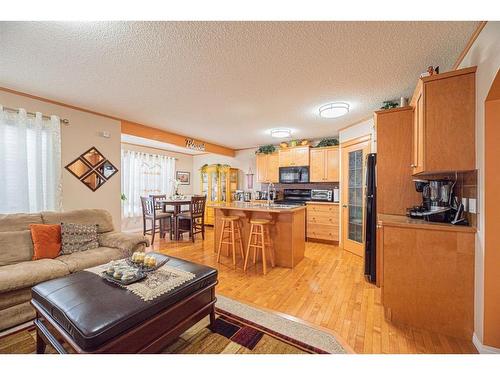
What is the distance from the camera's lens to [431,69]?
1887 mm

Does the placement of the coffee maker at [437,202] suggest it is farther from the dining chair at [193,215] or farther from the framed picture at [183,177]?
the framed picture at [183,177]

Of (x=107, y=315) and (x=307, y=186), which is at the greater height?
(x=307, y=186)

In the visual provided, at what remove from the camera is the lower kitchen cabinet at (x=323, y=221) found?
4.55 metres

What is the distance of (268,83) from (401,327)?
2687mm

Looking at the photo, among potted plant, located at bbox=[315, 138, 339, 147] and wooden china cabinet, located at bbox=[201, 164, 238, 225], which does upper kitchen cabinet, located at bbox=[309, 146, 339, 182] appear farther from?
wooden china cabinet, located at bbox=[201, 164, 238, 225]

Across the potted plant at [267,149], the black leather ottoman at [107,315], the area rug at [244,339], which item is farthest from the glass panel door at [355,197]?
the black leather ottoman at [107,315]

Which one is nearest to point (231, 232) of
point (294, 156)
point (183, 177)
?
point (294, 156)

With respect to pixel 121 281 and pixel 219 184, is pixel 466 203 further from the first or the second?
pixel 219 184

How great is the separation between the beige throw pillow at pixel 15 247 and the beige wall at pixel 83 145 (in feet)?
3.01

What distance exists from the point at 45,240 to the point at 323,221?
4.50 metres

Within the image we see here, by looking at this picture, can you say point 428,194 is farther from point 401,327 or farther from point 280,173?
point 280,173

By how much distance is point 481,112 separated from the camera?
1.54 meters
